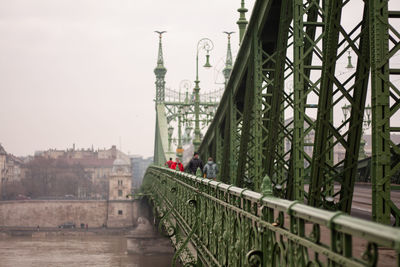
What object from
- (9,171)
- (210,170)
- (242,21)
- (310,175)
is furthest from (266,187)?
(9,171)

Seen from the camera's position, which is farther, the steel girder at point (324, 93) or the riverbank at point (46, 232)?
the riverbank at point (46, 232)

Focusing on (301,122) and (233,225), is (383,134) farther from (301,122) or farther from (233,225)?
(301,122)

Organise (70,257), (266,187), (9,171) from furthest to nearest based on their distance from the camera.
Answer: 1. (9,171)
2. (70,257)
3. (266,187)

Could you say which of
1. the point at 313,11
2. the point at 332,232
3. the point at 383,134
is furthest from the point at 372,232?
the point at 313,11

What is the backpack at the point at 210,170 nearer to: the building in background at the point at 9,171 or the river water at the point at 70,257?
the river water at the point at 70,257

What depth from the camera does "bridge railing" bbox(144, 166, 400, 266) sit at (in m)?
3.00

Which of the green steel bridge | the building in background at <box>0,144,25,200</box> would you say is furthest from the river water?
the building in background at <box>0,144,25,200</box>

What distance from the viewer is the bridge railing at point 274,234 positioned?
3.00 m

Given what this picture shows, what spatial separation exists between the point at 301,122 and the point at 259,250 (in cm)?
456

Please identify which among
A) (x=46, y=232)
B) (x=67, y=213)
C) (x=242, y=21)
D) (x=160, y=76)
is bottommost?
(x=46, y=232)

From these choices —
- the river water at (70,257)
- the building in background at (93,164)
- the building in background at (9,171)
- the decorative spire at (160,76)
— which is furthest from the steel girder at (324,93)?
the building in background at (93,164)

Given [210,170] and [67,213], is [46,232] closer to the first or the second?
[67,213]

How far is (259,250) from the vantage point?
504 centimetres

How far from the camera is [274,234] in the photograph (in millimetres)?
4680
